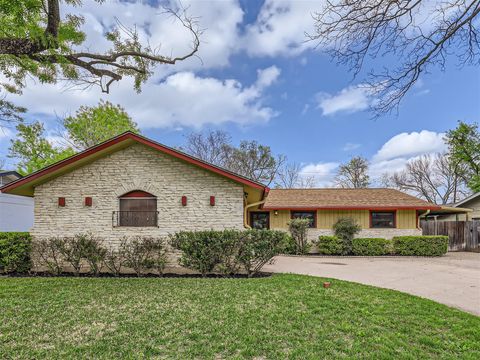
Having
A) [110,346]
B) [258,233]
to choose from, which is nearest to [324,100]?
[258,233]

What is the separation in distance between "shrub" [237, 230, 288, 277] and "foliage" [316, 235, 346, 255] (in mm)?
7162

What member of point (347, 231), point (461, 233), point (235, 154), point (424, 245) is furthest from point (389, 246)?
point (235, 154)

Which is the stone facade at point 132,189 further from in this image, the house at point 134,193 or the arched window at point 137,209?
the arched window at point 137,209

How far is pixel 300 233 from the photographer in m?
14.6

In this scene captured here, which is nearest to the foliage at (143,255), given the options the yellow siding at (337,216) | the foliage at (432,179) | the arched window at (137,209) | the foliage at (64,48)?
the arched window at (137,209)

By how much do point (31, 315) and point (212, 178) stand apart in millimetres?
5609

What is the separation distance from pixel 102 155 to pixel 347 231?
11726 millimetres

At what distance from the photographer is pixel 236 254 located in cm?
799

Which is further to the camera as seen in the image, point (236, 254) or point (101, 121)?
point (101, 121)

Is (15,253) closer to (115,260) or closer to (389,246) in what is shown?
(115,260)

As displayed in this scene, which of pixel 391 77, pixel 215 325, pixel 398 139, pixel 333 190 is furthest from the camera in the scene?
pixel 398 139

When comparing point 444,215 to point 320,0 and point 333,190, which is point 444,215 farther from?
point 320,0

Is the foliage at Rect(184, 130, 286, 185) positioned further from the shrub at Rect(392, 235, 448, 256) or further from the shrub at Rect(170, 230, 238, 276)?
the shrub at Rect(170, 230, 238, 276)

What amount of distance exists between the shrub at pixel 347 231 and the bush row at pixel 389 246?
3.7 inches
